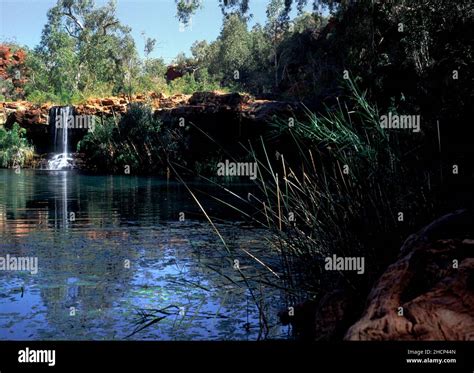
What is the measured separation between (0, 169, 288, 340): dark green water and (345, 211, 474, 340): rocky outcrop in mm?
1515

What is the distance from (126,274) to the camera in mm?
6898

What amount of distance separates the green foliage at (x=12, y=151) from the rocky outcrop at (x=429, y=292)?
25634 mm

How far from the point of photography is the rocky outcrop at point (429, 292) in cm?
300

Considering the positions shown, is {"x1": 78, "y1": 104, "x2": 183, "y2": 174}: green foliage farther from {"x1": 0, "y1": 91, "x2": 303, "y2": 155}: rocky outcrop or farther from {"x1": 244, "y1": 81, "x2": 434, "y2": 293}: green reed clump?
{"x1": 244, "y1": 81, "x2": 434, "y2": 293}: green reed clump

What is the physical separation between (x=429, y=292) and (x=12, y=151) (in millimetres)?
26176

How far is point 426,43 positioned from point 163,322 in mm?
8472

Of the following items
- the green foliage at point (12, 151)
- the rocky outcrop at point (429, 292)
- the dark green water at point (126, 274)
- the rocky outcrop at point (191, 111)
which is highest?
the rocky outcrop at point (191, 111)

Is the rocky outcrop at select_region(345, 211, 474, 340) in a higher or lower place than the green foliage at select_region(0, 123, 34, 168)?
lower

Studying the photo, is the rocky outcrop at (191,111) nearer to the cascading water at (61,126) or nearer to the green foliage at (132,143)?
the cascading water at (61,126)

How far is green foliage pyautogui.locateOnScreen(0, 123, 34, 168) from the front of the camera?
27.3 metres

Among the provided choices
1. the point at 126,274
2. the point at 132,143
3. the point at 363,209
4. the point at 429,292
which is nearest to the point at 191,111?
the point at 132,143

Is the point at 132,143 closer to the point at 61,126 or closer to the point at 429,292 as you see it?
the point at 61,126

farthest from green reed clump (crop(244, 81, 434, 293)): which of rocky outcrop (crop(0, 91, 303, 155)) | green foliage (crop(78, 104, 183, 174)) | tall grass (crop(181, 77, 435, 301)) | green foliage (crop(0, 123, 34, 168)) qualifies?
green foliage (crop(0, 123, 34, 168))

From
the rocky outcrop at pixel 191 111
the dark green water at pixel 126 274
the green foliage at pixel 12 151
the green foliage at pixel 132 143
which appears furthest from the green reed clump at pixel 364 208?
the green foliage at pixel 12 151
